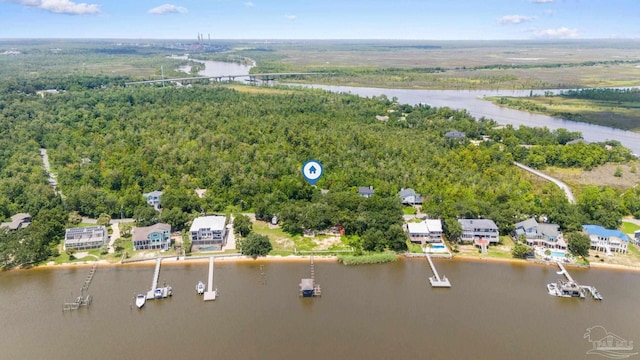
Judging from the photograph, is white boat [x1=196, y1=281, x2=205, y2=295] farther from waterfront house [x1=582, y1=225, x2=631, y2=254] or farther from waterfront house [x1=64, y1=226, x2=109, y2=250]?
waterfront house [x1=582, y1=225, x2=631, y2=254]

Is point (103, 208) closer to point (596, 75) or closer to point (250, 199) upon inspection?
point (250, 199)

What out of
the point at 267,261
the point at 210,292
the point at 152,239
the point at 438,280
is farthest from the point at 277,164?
the point at 438,280

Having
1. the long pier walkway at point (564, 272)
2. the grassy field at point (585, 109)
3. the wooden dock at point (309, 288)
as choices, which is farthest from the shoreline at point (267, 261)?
the grassy field at point (585, 109)

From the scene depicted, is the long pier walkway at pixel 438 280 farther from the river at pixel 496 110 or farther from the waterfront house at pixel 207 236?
the river at pixel 496 110

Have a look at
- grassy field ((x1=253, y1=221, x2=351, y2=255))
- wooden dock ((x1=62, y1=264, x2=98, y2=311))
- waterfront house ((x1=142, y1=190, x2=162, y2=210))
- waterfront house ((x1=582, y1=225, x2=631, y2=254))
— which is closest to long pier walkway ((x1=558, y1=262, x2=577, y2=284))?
waterfront house ((x1=582, y1=225, x2=631, y2=254))

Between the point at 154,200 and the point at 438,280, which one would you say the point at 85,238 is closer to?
the point at 154,200
